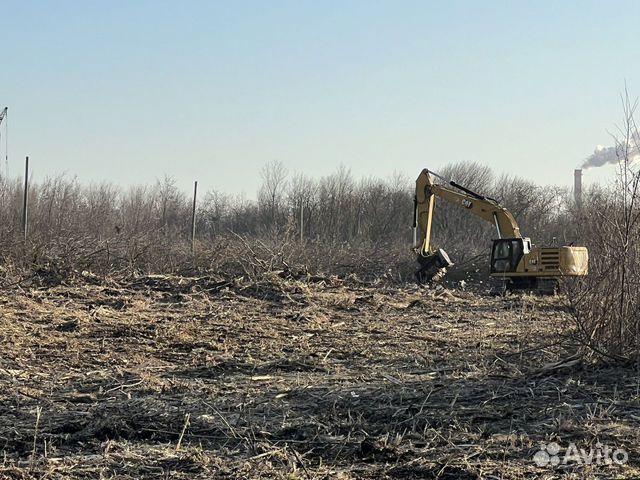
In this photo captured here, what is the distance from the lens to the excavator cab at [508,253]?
2042 centimetres

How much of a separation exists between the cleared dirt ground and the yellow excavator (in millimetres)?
7192

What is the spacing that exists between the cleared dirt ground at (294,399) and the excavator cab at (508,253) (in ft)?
24.4

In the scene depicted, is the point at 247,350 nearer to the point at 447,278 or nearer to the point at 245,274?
the point at 245,274

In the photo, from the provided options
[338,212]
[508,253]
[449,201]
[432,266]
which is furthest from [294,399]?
[338,212]

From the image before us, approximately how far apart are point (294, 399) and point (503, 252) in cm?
1472

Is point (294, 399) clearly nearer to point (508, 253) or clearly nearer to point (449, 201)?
point (508, 253)

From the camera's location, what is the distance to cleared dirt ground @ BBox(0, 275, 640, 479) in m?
4.98

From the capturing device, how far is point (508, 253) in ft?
67.5

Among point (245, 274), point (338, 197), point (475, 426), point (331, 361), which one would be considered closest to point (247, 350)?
point (331, 361)

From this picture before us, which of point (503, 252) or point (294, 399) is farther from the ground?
point (503, 252)

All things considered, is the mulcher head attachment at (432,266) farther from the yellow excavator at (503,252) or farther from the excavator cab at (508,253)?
the excavator cab at (508,253)

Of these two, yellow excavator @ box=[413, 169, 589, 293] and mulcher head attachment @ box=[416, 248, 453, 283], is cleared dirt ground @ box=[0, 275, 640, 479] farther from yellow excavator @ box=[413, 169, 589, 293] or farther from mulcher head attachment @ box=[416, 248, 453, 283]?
mulcher head attachment @ box=[416, 248, 453, 283]

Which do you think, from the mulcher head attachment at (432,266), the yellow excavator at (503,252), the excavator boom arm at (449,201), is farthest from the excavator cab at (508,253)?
the mulcher head attachment at (432,266)

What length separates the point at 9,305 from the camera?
13.4 metres
